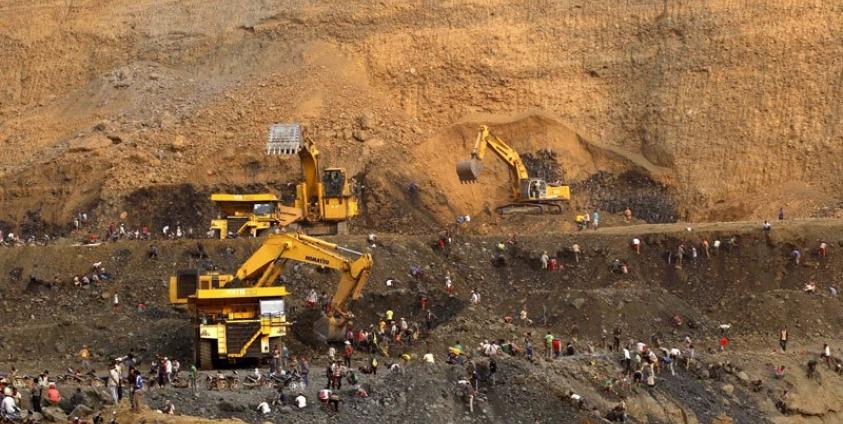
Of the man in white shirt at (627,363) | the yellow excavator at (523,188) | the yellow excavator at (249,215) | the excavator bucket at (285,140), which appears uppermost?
the excavator bucket at (285,140)

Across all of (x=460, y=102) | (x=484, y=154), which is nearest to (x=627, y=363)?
(x=484, y=154)

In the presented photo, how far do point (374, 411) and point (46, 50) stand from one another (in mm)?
35959

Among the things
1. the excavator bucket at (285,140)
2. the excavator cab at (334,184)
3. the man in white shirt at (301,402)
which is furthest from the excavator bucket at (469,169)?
the man in white shirt at (301,402)

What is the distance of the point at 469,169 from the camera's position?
5369cm

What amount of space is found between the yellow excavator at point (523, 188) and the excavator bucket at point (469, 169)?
37.1 inches

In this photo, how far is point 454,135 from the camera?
199 ft

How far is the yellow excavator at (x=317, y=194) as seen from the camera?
52.2 meters

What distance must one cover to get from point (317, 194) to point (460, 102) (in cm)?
1107

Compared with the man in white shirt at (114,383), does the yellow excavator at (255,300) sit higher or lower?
higher

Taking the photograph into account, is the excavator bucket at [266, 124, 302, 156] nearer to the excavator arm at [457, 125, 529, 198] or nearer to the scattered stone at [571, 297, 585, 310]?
the excavator arm at [457, 125, 529, 198]

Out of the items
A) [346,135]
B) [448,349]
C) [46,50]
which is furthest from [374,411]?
[46,50]

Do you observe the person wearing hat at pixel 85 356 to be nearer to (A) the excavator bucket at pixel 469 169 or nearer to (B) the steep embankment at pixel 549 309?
(B) the steep embankment at pixel 549 309

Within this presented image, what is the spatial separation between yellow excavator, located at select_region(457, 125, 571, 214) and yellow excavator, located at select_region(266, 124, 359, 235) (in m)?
4.37

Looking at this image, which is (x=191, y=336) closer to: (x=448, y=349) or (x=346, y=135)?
(x=448, y=349)
